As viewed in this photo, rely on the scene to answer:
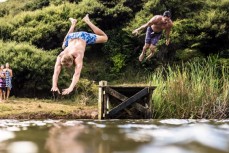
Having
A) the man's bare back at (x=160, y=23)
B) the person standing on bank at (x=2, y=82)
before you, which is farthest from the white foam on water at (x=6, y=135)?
the person standing on bank at (x=2, y=82)

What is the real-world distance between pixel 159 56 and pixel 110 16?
2740 millimetres

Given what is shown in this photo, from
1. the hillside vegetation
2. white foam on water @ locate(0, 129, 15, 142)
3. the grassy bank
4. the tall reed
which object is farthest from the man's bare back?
the hillside vegetation

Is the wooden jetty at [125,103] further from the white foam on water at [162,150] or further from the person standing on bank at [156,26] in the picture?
the white foam on water at [162,150]

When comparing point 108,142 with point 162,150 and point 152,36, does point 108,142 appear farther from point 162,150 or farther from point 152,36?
point 152,36

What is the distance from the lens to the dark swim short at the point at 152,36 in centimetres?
880

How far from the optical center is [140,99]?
11156 mm

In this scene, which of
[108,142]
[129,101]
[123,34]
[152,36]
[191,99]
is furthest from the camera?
[123,34]

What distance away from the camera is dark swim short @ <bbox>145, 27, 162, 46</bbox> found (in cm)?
880

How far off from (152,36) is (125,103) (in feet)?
8.01

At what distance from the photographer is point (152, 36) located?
352 inches

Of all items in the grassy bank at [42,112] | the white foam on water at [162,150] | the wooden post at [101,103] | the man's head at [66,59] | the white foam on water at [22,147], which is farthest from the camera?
the wooden post at [101,103]

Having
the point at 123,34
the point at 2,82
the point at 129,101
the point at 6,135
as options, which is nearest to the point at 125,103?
the point at 129,101

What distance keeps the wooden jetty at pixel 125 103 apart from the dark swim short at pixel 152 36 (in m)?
2.08

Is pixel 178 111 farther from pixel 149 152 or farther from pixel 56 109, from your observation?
pixel 149 152
